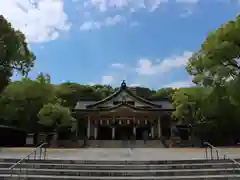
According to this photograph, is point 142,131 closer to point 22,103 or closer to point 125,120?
point 125,120

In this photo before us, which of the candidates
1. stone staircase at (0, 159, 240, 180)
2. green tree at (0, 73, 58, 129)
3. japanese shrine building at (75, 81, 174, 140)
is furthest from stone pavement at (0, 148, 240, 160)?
japanese shrine building at (75, 81, 174, 140)

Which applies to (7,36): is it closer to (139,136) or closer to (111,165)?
(111,165)

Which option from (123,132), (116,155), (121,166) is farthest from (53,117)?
(121,166)

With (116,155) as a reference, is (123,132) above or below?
above

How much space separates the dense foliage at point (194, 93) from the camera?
67.5 feet

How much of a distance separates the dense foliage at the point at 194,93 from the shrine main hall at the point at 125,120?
515 cm

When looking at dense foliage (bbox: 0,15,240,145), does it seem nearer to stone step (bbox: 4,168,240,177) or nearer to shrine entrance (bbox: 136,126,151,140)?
shrine entrance (bbox: 136,126,151,140)

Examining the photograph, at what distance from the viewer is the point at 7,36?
68.7ft

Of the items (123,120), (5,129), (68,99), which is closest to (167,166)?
(5,129)

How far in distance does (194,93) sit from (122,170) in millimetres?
18421

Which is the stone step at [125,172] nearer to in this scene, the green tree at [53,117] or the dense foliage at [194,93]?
the dense foliage at [194,93]

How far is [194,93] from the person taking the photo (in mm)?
26656

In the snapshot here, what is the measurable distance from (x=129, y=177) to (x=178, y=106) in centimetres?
2075

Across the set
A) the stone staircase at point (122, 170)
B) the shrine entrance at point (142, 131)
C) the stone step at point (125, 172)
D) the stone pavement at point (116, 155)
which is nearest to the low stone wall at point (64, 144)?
the stone pavement at point (116, 155)
